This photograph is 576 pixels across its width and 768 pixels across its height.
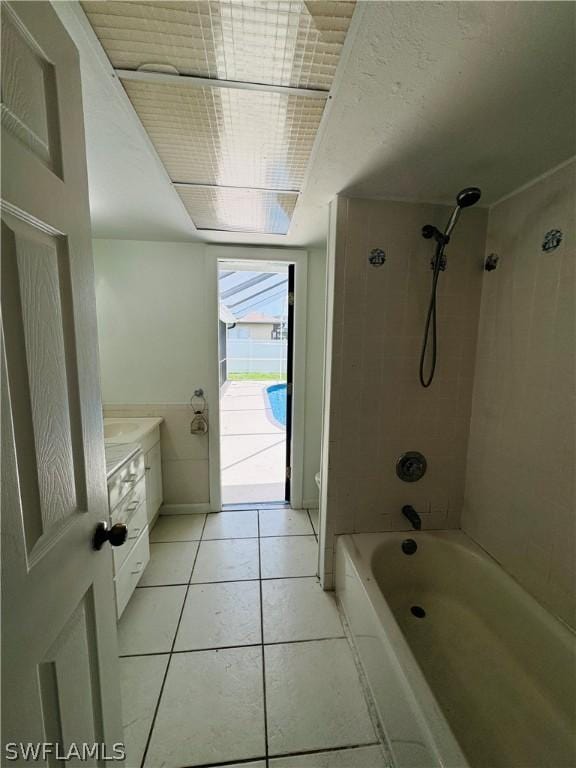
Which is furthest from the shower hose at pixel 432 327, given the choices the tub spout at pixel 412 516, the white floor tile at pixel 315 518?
the white floor tile at pixel 315 518

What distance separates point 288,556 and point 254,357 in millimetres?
5563

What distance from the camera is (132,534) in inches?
65.5

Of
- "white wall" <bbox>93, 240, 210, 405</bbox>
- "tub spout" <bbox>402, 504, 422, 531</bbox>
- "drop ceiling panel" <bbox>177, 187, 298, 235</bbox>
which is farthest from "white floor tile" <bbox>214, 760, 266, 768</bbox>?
"drop ceiling panel" <bbox>177, 187, 298, 235</bbox>

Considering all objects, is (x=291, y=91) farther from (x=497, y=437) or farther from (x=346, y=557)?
(x=346, y=557)

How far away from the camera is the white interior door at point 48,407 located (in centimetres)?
48

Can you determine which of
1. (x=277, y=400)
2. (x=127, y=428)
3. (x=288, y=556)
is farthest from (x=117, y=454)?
(x=277, y=400)

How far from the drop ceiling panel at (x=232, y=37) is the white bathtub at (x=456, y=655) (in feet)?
6.05

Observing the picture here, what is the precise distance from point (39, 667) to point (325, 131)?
1608mm

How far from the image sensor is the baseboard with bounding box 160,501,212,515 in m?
2.54

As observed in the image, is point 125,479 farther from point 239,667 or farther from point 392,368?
point 392,368

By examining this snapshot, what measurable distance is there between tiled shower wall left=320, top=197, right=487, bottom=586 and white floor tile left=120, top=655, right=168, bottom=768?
952 mm

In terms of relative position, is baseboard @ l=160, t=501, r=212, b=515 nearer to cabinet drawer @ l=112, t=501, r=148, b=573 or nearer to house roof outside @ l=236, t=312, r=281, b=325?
cabinet drawer @ l=112, t=501, r=148, b=573

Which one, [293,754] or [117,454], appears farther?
[117,454]

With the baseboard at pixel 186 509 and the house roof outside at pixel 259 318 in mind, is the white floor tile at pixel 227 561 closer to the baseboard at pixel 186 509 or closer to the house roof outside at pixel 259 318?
the baseboard at pixel 186 509
